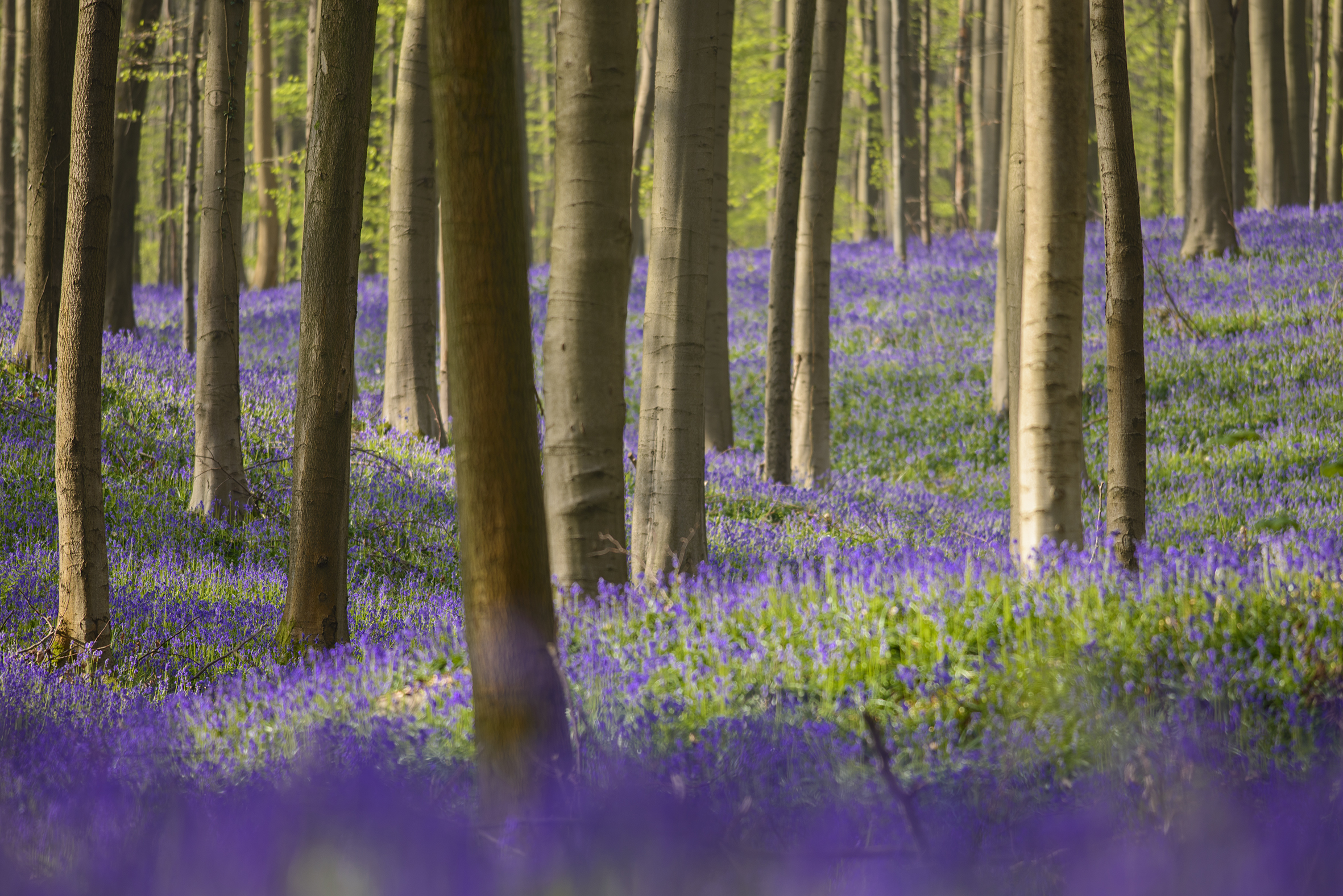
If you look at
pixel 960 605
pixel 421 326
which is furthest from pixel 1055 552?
pixel 421 326

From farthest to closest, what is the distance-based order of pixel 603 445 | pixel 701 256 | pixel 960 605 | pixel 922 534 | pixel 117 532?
pixel 922 534 < pixel 117 532 < pixel 701 256 < pixel 603 445 < pixel 960 605

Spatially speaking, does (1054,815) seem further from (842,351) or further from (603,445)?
(842,351)

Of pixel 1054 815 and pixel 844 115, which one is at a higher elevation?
pixel 844 115

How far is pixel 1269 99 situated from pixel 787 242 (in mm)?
15679

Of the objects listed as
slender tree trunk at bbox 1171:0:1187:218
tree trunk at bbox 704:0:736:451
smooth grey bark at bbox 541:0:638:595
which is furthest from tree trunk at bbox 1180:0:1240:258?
smooth grey bark at bbox 541:0:638:595

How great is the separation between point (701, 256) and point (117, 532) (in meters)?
4.79

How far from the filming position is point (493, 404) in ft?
10.1

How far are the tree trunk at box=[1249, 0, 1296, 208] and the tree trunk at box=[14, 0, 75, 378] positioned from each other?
66.3ft

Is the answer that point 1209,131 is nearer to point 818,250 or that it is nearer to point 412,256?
point 818,250

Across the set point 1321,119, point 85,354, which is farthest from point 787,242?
point 1321,119

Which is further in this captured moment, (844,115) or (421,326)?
(844,115)

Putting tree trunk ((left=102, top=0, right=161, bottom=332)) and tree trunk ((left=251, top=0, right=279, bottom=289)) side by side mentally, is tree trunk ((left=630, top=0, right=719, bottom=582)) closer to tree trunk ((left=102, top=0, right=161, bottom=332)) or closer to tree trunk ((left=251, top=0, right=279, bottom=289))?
tree trunk ((left=102, top=0, right=161, bottom=332))

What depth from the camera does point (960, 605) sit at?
13.5 feet

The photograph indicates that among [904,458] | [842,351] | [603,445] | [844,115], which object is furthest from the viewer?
[844,115]
